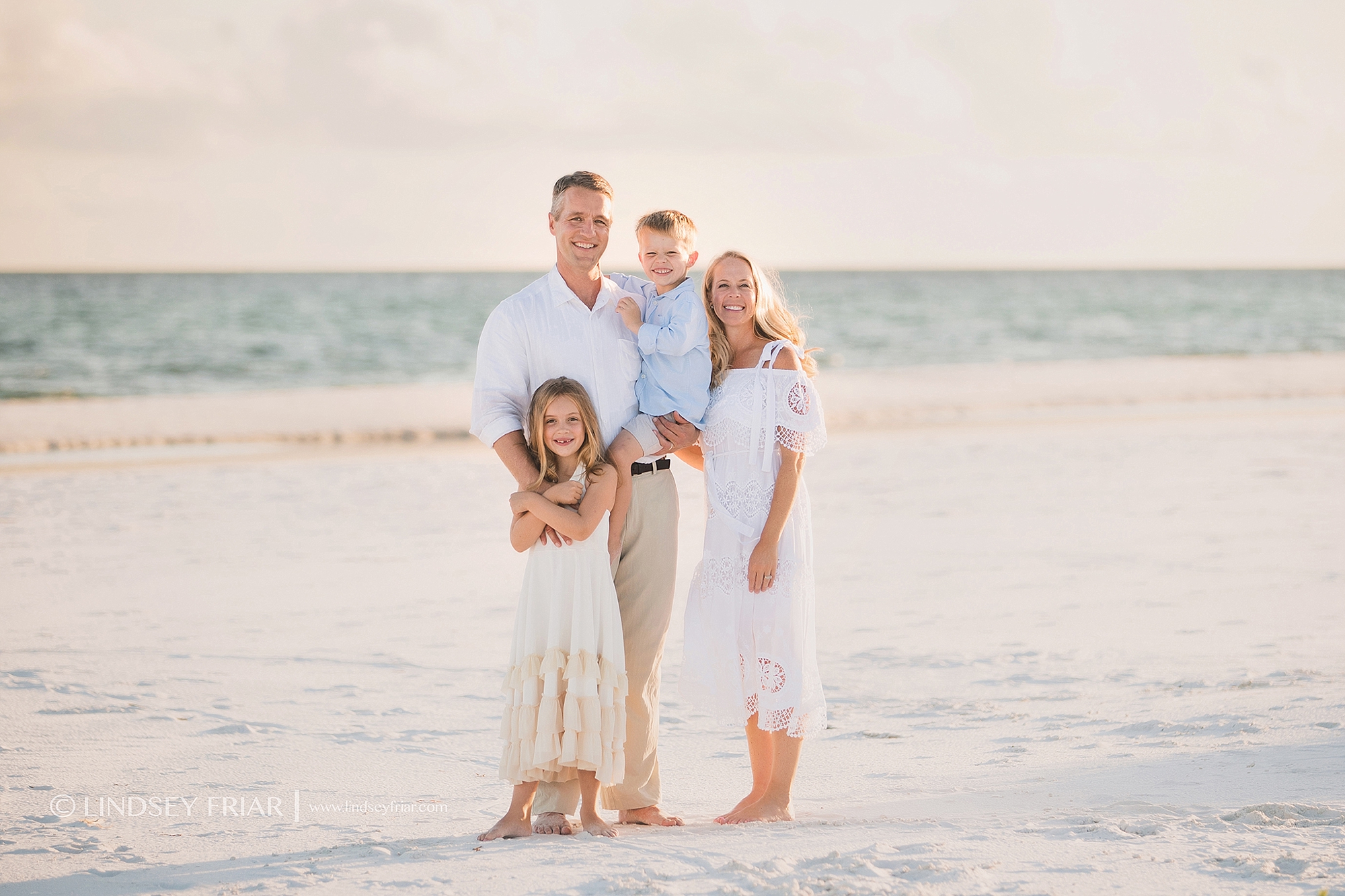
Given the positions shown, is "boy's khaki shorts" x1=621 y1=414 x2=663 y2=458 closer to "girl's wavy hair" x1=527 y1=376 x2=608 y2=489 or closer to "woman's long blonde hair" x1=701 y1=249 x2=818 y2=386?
"girl's wavy hair" x1=527 y1=376 x2=608 y2=489

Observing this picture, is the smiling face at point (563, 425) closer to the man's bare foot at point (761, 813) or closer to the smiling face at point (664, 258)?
the smiling face at point (664, 258)

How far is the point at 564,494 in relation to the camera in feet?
11.3

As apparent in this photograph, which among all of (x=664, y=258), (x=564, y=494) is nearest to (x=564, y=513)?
(x=564, y=494)

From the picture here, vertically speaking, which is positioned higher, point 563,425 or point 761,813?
point 563,425

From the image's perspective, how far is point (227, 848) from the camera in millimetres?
3322

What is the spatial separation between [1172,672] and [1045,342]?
28421 millimetres

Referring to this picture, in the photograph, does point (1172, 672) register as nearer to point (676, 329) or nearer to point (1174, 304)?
point (676, 329)

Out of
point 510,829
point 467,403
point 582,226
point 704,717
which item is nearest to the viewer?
point 510,829

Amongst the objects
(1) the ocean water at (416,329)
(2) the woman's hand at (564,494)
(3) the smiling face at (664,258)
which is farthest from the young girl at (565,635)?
(1) the ocean water at (416,329)

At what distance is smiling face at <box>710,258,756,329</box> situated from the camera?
3730 mm

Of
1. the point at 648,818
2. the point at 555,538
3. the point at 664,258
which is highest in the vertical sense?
the point at 664,258

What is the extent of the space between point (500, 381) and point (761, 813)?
1583mm

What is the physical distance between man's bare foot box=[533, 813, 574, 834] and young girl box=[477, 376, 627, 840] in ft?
0.12

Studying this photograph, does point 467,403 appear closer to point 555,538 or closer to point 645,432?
point 645,432
